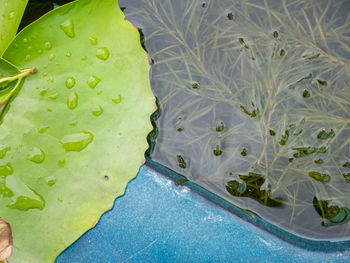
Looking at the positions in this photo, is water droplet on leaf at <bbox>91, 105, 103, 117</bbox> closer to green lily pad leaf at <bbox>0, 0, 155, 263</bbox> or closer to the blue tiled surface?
green lily pad leaf at <bbox>0, 0, 155, 263</bbox>

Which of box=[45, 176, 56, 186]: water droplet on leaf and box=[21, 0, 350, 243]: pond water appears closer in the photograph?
box=[45, 176, 56, 186]: water droplet on leaf

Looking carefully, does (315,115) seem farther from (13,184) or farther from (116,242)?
(13,184)

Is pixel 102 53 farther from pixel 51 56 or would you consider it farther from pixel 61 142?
pixel 61 142

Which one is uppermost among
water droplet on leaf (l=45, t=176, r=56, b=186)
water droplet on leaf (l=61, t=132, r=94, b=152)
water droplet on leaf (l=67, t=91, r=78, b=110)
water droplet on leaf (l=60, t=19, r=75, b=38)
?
water droplet on leaf (l=60, t=19, r=75, b=38)

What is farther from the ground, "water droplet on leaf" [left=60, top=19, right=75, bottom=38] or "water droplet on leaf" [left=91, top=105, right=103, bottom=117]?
"water droplet on leaf" [left=60, top=19, right=75, bottom=38]

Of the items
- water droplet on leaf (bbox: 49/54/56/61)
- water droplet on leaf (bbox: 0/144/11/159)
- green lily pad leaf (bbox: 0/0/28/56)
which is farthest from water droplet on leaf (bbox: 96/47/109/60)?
water droplet on leaf (bbox: 0/144/11/159)

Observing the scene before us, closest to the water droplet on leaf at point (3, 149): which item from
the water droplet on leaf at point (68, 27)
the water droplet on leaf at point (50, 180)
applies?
the water droplet on leaf at point (50, 180)
